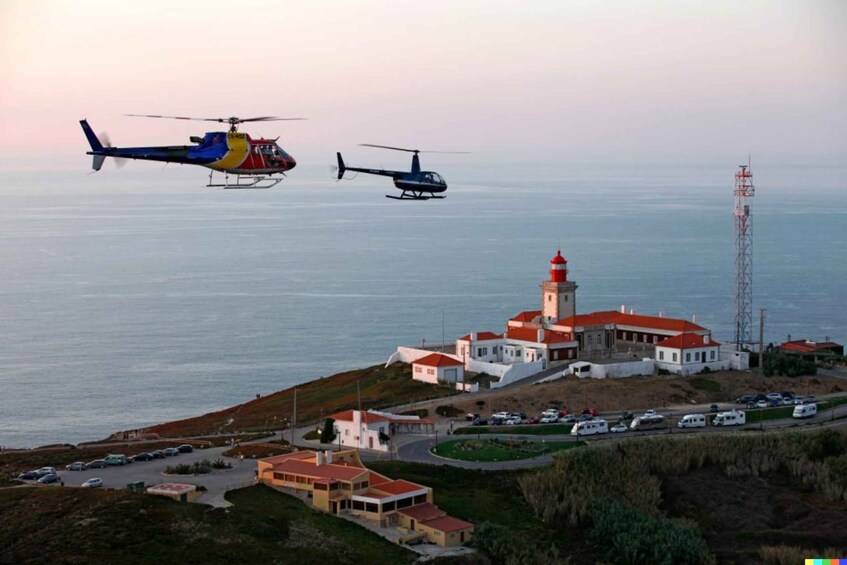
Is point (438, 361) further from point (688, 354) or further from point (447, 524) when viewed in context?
point (447, 524)

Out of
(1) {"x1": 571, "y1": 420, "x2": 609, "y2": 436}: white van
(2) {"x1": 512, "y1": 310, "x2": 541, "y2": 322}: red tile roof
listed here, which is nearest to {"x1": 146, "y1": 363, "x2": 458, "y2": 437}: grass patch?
(2) {"x1": 512, "y1": 310, "x2": 541, "y2": 322}: red tile roof

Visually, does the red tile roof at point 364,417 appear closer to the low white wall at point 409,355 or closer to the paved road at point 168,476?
the paved road at point 168,476

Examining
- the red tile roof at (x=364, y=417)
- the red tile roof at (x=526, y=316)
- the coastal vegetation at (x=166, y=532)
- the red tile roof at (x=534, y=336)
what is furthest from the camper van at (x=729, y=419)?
the coastal vegetation at (x=166, y=532)

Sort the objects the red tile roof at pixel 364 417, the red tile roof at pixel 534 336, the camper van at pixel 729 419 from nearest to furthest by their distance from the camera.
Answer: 1. the red tile roof at pixel 364 417
2. the camper van at pixel 729 419
3. the red tile roof at pixel 534 336

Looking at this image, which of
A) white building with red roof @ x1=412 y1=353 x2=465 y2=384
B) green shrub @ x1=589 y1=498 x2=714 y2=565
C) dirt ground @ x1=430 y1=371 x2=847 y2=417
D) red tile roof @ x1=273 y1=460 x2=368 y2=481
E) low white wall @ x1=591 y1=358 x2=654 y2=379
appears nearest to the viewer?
green shrub @ x1=589 y1=498 x2=714 y2=565

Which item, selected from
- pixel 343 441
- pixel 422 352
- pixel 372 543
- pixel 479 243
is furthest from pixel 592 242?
pixel 372 543

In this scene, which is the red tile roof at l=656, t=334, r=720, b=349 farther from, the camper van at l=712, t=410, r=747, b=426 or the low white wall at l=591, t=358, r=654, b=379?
the camper van at l=712, t=410, r=747, b=426
